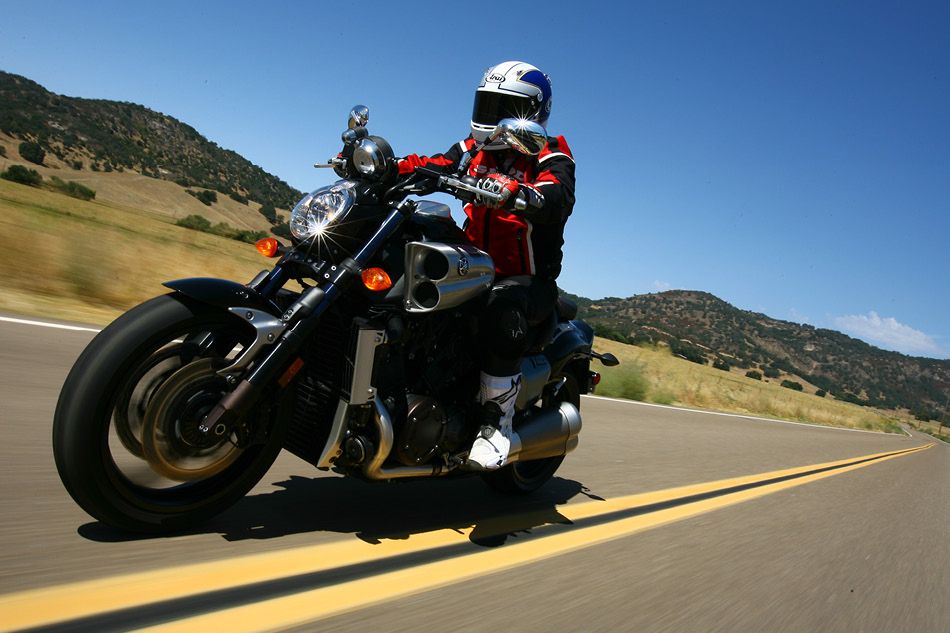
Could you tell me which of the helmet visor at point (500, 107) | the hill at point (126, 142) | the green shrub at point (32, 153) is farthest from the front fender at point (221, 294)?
the green shrub at point (32, 153)

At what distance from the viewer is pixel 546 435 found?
3.92 meters

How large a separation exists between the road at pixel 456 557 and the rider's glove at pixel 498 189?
1483 mm

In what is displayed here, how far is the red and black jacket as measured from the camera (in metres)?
3.49

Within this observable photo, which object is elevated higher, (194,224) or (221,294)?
(194,224)

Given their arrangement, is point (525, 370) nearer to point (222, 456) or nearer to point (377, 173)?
point (377, 173)

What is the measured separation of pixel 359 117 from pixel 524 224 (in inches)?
36.8

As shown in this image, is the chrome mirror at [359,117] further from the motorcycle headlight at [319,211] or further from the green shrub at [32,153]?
the green shrub at [32,153]

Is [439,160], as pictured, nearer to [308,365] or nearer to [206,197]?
[308,365]

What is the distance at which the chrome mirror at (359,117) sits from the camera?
3299 mm

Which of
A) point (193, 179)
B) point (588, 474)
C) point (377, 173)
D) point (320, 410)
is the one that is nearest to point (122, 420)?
point (320, 410)

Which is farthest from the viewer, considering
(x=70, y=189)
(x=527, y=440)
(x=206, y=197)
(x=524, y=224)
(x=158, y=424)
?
(x=206, y=197)

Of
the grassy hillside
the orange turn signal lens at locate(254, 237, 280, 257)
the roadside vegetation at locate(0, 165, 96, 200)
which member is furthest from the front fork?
the roadside vegetation at locate(0, 165, 96, 200)

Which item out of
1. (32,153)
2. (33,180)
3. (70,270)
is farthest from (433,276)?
(32,153)

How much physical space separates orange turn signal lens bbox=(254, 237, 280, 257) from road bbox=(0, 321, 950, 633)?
1.10 meters
